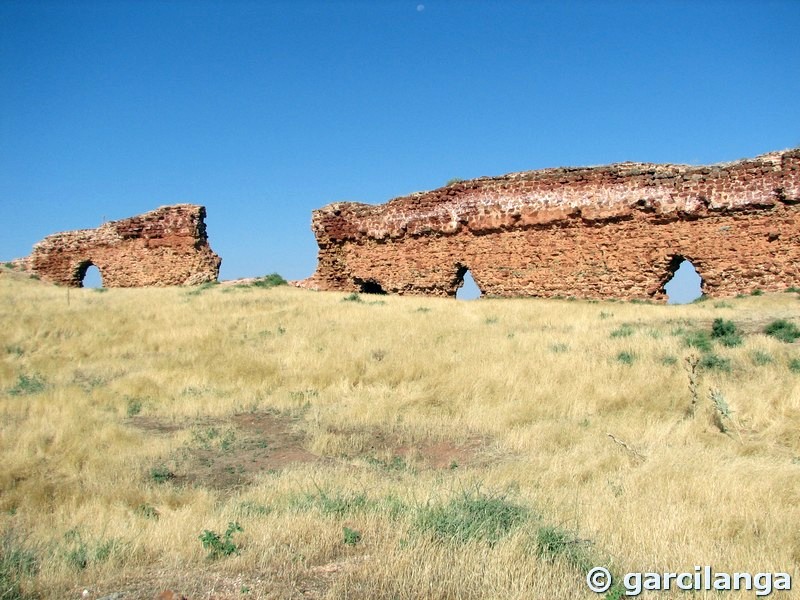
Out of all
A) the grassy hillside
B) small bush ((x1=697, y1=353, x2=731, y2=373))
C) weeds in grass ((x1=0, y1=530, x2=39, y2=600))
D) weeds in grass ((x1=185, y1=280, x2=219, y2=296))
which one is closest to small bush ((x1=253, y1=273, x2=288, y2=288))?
weeds in grass ((x1=185, y1=280, x2=219, y2=296))

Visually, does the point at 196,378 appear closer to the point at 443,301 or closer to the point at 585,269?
the point at 443,301

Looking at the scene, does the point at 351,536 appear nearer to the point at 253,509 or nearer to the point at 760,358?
the point at 253,509

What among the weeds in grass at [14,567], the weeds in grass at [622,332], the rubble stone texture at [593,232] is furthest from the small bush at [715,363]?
the weeds in grass at [14,567]

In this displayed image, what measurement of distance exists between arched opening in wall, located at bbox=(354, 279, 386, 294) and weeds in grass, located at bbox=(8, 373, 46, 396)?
11.8m

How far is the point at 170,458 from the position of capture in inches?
278

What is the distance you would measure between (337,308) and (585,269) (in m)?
6.91

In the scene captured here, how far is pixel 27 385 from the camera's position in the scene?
9.72 metres

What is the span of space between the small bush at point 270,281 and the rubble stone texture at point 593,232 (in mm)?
3689

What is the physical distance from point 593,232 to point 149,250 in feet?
51.6

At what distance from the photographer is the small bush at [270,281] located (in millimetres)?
22562

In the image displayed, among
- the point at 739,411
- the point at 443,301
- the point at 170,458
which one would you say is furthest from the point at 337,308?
the point at 739,411

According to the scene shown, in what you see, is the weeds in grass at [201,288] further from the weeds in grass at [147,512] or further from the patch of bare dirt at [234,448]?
the weeds in grass at [147,512]

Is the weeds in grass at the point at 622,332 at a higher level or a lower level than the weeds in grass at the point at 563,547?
higher

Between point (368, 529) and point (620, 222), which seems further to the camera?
point (620, 222)
